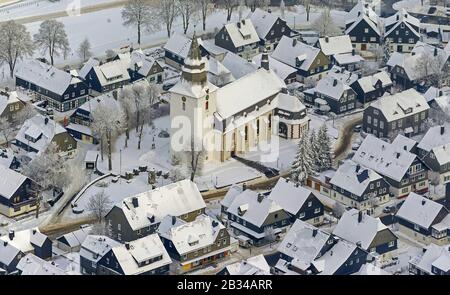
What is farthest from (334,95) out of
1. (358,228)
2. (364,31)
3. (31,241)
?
(31,241)

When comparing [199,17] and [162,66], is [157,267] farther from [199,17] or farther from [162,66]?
[199,17]

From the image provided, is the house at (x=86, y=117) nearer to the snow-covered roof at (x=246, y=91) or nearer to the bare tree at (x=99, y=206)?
the snow-covered roof at (x=246, y=91)

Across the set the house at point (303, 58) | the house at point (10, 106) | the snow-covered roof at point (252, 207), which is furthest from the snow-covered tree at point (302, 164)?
the house at point (10, 106)
